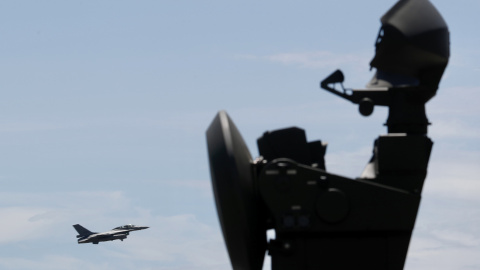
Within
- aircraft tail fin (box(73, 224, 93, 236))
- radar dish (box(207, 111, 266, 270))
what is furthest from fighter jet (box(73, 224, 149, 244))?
radar dish (box(207, 111, 266, 270))

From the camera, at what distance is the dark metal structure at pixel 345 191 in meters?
14.5

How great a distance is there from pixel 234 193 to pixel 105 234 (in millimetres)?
127434

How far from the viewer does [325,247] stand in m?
14.8

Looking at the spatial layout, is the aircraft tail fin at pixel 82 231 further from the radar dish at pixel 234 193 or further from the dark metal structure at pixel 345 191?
the dark metal structure at pixel 345 191

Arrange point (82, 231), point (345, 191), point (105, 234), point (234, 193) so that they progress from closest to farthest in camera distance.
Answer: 1. point (234, 193)
2. point (345, 191)
3. point (105, 234)
4. point (82, 231)

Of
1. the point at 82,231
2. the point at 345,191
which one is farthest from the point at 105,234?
the point at 345,191

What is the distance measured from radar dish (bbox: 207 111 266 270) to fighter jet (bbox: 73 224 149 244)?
121306mm

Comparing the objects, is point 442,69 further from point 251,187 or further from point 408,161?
point 251,187

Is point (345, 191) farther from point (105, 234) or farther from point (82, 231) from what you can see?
point (82, 231)

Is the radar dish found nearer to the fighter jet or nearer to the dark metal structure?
the dark metal structure

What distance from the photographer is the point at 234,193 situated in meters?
14.3

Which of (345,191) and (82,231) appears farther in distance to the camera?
(82,231)

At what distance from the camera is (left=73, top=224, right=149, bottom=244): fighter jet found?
447 feet

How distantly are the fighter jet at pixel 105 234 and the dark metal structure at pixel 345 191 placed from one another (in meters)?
121
